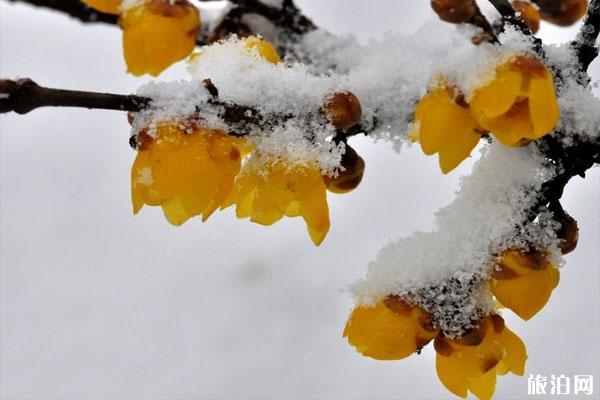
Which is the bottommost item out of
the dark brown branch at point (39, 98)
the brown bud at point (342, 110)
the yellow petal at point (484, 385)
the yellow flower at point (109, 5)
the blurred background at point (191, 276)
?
the blurred background at point (191, 276)

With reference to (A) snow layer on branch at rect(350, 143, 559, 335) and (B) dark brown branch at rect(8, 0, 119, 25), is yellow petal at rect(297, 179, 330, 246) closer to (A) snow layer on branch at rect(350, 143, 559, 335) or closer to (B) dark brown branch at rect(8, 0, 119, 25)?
(A) snow layer on branch at rect(350, 143, 559, 335)

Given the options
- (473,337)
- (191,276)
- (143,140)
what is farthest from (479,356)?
(191,276)

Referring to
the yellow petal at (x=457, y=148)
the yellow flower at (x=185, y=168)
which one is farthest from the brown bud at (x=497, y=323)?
the yellow flower at (x=185, y=168)

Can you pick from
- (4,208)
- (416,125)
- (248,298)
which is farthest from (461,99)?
(4,208)

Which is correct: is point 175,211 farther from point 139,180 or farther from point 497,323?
point 497,323

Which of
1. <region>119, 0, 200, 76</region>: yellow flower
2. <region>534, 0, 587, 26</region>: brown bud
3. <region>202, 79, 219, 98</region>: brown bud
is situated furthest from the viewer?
<region>534, 0, 587, 26</region>: brown bud

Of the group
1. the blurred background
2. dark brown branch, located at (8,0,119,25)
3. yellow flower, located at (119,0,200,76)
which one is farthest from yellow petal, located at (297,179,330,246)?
the blurred background

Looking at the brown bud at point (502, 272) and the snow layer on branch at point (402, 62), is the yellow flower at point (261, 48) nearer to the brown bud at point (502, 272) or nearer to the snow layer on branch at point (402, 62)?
the snow layer on branch at point (402, 62)

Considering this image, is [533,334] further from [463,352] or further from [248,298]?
[463,352]
